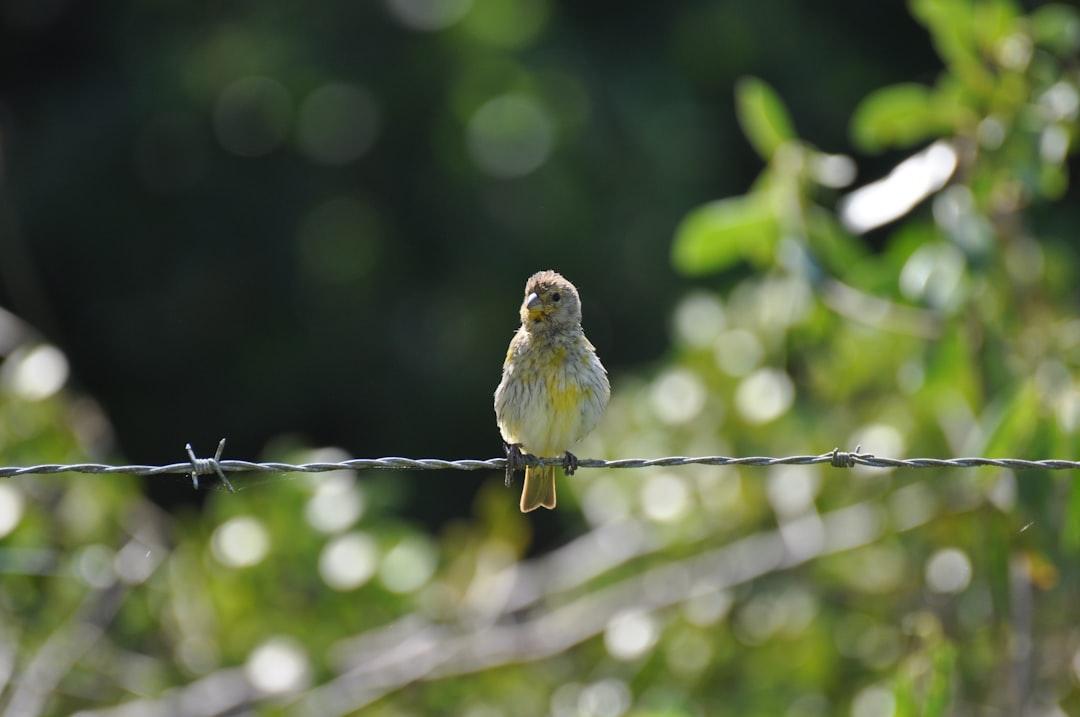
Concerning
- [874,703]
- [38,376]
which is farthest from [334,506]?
[874,703]

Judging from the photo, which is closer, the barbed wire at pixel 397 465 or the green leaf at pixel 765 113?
the barbed wire at pixel 397 465

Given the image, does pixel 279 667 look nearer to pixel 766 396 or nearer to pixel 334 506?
pixel 334 506

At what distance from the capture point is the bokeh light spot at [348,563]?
20.0 feet

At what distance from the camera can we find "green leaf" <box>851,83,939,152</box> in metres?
4.94

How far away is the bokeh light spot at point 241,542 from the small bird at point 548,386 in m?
1.74

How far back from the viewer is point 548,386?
15.2 feet

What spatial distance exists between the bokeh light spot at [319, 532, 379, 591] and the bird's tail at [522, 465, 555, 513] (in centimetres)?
150

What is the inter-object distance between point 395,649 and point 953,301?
295 centimetres

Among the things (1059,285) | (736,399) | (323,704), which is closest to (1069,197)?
(1059,285)

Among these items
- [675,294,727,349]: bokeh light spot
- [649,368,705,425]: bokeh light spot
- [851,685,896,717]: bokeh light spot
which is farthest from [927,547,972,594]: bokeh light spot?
[675,294,727,349]: bokeh light spot

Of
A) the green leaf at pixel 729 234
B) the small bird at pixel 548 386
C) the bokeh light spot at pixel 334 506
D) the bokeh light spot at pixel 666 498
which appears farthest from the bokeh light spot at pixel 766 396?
the bokeh light spot at pixel 334 506

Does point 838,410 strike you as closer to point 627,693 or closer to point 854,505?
point 854,505

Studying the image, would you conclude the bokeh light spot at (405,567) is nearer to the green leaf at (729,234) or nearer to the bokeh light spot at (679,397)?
the bokeh light spot at (679,397)

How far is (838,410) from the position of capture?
6359mm
